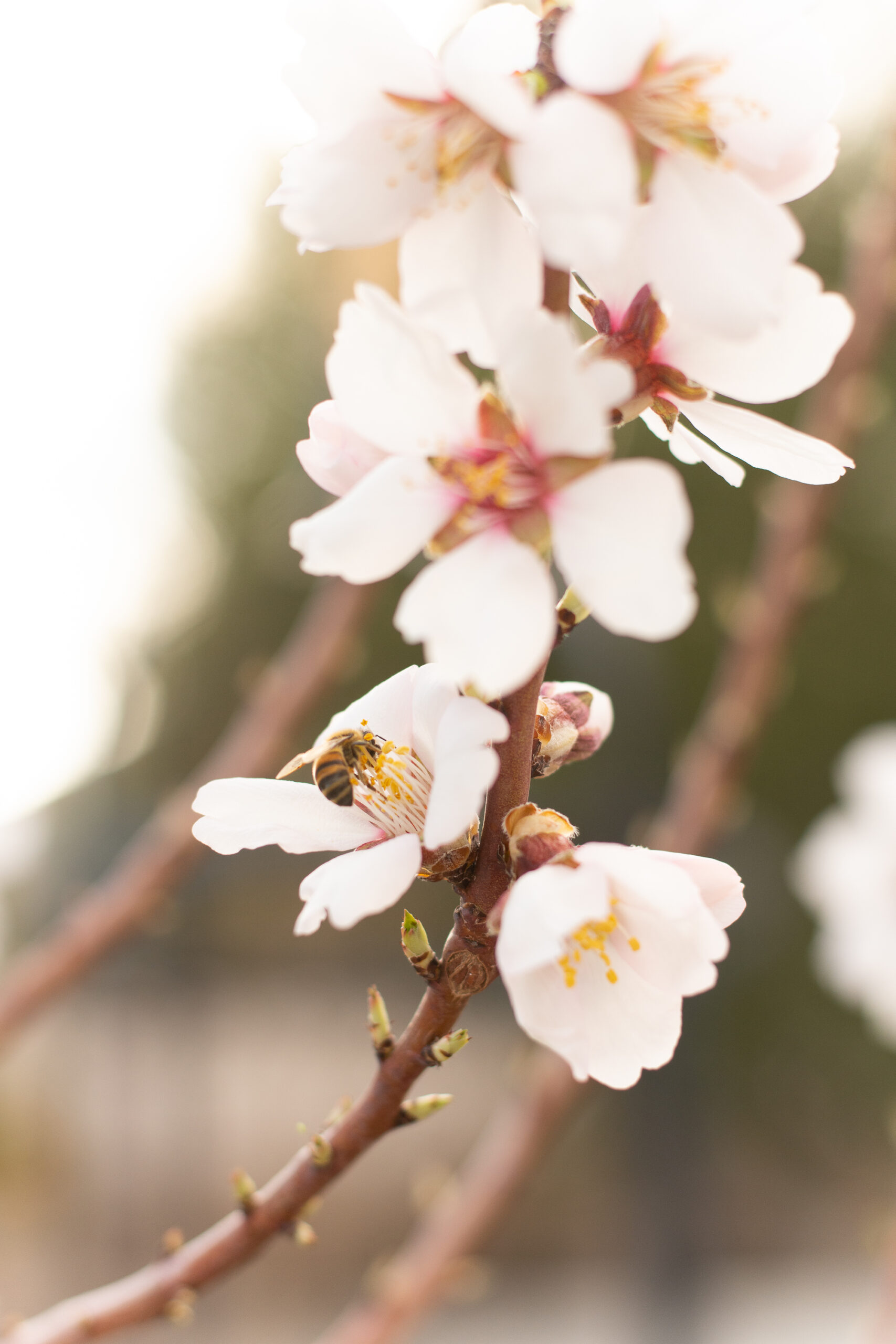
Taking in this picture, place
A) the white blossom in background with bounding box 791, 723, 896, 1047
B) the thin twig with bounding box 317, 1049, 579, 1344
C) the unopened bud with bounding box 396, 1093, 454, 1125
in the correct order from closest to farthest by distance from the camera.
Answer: the unopened bud with bounding box 396, 1093, 454, 1125
the thin twig with bounding box 317, 1049, 579, 1344
the white blossom in background with bounding box 791, 723, 896, 1047

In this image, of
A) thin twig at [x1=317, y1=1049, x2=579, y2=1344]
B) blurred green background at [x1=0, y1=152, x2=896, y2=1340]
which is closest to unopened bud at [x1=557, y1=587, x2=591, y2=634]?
thin twig at [x1=317, y1=1049, x2=579, y2=1344]

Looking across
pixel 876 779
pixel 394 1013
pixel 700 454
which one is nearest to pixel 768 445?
pixel 700 454

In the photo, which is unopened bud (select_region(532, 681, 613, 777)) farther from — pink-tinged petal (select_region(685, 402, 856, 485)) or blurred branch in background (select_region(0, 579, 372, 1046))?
blurred branch in background (select_region(0, 579, 372, 1046))

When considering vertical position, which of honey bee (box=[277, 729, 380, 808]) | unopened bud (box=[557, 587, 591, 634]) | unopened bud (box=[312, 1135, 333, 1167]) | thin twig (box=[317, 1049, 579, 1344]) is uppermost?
unopened bud (box=[557, 587, 591, 634])

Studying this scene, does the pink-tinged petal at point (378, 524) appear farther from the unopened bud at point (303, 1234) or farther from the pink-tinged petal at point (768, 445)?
the unopened bud at point (303, 1234)

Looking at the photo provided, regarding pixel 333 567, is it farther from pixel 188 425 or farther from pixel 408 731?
pixel 188 425

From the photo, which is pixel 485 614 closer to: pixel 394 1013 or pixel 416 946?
pixel 416 946

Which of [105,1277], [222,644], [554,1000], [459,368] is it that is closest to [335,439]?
[459,368]

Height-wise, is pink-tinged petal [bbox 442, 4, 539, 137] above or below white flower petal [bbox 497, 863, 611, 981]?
above

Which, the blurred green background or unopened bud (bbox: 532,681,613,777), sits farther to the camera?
the blurred green background

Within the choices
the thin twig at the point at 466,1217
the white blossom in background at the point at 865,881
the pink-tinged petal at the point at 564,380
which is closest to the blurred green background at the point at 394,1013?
the white blossom in background at the point at 865,881

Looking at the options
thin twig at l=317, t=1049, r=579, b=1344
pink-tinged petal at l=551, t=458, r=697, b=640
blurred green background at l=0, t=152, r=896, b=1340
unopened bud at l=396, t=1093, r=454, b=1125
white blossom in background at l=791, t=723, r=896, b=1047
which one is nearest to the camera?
pink-tinged petal at l=551, t=458, r=697, b=640
